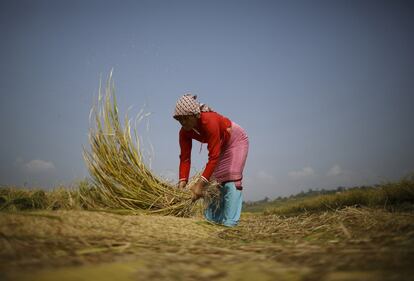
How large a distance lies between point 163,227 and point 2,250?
109 centimetres

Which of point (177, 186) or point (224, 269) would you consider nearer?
point (224, 269)

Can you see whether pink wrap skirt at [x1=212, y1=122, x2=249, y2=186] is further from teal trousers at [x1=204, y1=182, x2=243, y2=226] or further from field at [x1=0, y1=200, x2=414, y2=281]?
field at [x1=0, y1=200, x2=414, y2=281]

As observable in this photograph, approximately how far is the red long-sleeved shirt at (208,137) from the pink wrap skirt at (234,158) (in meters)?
0.09

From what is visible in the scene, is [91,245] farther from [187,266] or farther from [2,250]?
[187,266]

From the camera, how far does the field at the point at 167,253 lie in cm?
99

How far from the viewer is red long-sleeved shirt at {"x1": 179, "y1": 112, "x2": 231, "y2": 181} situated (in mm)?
3529

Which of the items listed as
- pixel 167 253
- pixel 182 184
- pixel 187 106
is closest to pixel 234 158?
pixel 182 184

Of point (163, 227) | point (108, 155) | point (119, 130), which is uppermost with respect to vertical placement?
point (119, 130)

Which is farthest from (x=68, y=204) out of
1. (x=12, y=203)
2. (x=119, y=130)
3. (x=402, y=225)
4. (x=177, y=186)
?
(x=402, y=225)

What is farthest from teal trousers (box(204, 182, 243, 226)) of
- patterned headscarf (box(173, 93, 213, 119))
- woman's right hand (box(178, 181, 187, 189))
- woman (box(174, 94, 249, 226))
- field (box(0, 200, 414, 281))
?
field (box(0, 200, 414, 281))

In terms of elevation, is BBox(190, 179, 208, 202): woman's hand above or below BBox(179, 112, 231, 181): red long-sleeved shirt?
below

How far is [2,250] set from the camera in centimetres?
125

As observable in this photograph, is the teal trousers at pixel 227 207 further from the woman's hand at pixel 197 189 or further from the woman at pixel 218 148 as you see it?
the woman's hand at pixel 197 189

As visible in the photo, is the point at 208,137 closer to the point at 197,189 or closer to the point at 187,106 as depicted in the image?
the point at 187,106
